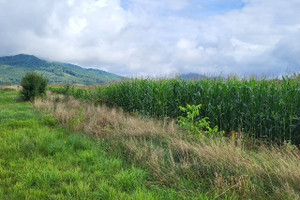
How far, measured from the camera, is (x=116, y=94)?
54.6 ft

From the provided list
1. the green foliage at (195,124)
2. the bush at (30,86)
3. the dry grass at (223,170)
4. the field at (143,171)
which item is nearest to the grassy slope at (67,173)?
the field at (143,171)

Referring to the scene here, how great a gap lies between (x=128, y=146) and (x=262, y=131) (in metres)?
5.10

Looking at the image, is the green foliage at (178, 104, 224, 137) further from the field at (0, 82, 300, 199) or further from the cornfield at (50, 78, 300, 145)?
the cornfield at (50, 78, 300, 145)

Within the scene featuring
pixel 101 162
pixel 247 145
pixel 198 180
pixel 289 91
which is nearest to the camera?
pixel 198 180

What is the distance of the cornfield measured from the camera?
26.0ft

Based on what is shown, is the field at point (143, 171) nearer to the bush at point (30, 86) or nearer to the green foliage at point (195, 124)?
the green foliage at point (195, 124)

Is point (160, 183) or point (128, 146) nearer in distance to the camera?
point (160, 183)

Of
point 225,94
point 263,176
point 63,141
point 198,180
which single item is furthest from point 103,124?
point 263,176

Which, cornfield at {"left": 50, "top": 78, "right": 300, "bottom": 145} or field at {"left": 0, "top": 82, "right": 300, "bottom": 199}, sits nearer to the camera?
field at {"left": 0, "top": 82, "right": 300, "bottom": 199}

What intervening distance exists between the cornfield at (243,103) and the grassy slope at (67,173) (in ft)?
14.1

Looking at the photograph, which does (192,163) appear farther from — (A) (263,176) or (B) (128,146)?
(B) (128,146)

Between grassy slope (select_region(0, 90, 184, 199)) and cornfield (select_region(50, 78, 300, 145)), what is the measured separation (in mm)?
4293

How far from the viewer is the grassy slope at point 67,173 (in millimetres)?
4055

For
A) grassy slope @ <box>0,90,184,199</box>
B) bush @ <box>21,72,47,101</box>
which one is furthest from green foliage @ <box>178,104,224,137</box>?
bush @ <box>21,72,47,101</box>
